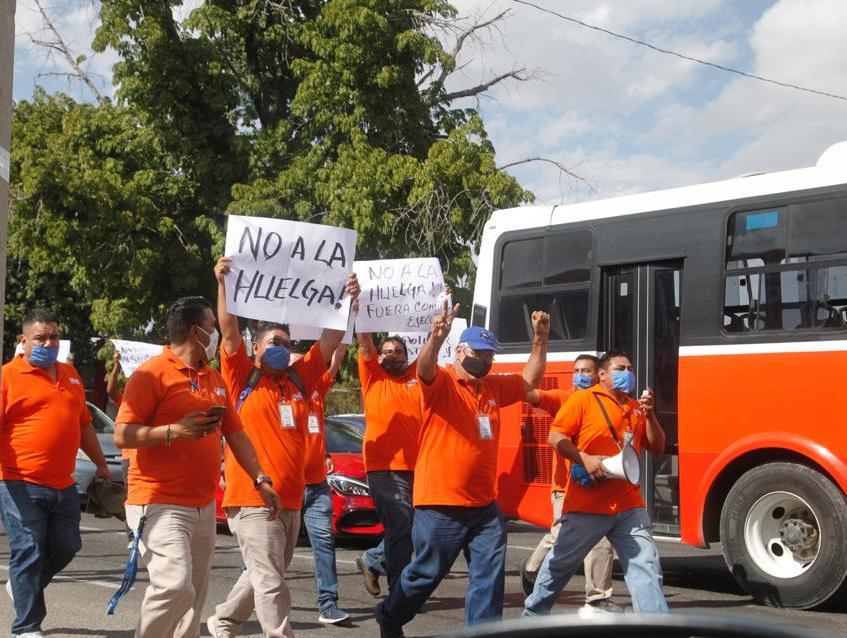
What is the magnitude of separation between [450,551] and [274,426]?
1.22 m

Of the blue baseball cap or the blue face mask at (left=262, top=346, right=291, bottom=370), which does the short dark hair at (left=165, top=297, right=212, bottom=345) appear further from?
the blue baseball cap

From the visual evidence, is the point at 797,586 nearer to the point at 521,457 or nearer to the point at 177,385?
the point at 521,457

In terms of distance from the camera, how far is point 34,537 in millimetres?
6965

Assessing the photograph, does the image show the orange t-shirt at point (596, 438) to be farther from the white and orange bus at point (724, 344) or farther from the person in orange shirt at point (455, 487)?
the white and orange bus at point (724, 344)

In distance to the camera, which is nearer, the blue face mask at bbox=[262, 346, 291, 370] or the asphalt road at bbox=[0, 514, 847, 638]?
the blue face mask at bbox=[262, 346, 291, 370]

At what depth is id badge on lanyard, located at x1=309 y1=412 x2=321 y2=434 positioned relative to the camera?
812 cm

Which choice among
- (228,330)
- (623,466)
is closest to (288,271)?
(228,330)

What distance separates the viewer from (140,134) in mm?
21453

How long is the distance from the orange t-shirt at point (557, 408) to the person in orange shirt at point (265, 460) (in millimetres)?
1934

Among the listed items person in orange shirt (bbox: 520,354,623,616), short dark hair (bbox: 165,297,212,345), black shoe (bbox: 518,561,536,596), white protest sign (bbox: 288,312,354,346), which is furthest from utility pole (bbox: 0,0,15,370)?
black shoe (bbox: 518,561,536,596)

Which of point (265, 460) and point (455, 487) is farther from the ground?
point (265, 460)

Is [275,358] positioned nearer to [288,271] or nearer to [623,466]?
[288,271]

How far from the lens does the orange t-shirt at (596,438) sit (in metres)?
6.70

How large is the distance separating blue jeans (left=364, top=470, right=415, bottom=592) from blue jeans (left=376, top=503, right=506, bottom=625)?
156cm
